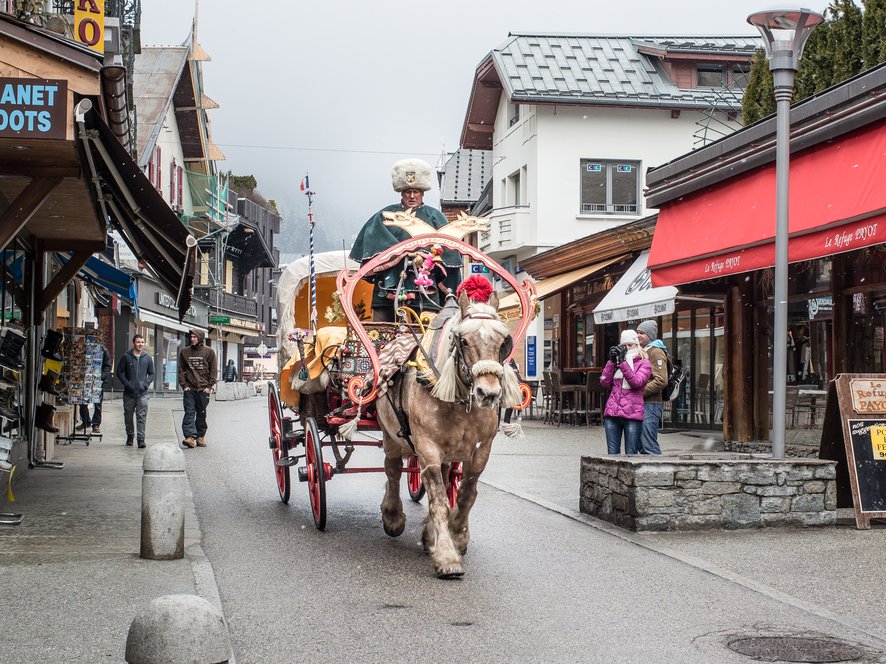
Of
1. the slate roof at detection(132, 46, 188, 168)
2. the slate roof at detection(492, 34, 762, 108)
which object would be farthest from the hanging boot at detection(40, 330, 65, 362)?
the slate roof at detection(132, 46, 188, 168)

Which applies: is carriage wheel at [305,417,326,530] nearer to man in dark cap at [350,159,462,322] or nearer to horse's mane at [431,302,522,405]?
man in dark cap at [350,159,462,322]

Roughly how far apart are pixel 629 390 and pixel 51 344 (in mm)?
7634

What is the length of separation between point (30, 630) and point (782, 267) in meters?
7.40

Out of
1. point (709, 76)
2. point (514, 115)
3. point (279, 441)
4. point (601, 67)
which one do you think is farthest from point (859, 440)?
point (514, 115)

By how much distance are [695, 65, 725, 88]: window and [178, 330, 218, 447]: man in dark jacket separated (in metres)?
22.5

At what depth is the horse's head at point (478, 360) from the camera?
7465 millimetres

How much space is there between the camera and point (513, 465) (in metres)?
16.4

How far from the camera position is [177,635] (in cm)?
400

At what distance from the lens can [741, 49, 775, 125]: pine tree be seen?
2128 cm

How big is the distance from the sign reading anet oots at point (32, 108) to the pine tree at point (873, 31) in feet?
44.8

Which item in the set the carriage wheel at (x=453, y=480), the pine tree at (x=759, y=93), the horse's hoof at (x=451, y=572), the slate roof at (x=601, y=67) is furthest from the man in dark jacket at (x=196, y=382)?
the slate roof at (x=601, y=67)

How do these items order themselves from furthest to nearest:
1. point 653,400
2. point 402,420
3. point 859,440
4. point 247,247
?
point 247,247 → point 653,400 → point 859,440 → point 402,420

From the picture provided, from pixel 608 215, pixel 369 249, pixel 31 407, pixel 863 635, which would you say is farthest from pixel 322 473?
pixel 608 215

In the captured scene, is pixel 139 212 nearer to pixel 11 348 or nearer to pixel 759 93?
pixel 11 348
